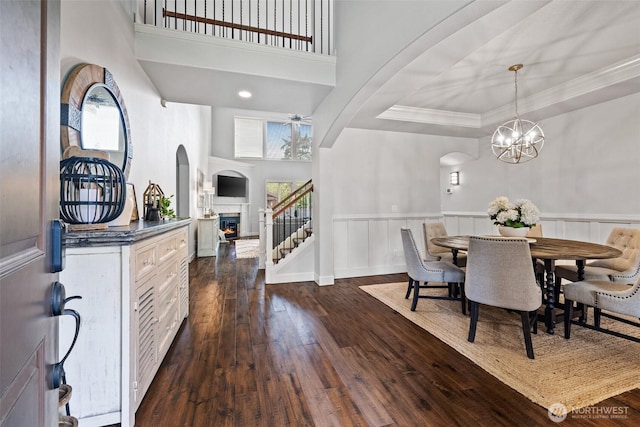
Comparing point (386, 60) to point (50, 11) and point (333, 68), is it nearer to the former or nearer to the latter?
point (333, 68)

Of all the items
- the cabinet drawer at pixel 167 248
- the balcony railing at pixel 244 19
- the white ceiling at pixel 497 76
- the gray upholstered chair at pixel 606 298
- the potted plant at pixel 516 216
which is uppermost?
the balcony railing at pixel 244 19

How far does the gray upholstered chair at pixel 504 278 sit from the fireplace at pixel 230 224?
28.4 feet

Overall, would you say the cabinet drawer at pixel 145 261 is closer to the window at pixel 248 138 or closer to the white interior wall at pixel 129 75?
the white interior wall at pixel 129 75

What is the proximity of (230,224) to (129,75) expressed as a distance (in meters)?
7.89

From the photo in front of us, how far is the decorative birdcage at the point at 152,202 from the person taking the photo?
8.36ft

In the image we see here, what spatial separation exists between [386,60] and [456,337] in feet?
8.30

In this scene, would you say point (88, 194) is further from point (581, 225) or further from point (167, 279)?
point (581, 225)

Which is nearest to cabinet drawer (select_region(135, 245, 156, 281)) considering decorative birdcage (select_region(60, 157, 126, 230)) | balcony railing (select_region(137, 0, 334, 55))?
decorative birdcage (select_region(60, 157, 126, 230))

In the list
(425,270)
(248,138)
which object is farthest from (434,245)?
(248,138)

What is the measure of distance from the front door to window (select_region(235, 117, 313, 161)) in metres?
10.3

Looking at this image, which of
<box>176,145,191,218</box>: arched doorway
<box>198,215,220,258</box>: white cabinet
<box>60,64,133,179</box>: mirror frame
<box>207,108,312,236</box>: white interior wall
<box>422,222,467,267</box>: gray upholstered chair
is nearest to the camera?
<box>60,64,133,179</box>: mirror frame

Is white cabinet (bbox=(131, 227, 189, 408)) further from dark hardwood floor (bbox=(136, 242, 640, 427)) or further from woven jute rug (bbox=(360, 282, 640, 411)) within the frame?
woven jute rug (bbox=(360, 282, 640, 411))

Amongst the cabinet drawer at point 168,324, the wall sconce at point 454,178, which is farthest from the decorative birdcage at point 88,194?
the wall sconce at point 454,178

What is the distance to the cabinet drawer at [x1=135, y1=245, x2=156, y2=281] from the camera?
156 centimetres
